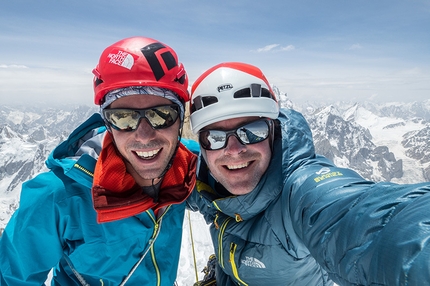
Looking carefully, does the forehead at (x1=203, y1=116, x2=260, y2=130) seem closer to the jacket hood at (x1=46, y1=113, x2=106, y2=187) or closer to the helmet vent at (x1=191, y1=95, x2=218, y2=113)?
the helmet vent at (x1=191, y1=95, x2=218, y2=113)

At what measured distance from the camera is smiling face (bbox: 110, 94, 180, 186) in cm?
369

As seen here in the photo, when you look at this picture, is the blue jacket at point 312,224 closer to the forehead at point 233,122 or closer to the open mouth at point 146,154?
the forehead at point 233,122

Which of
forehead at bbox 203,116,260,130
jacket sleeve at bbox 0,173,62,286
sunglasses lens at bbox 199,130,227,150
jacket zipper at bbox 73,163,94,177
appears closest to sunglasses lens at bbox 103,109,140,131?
jacket zipper at bbox 73,163,94,177

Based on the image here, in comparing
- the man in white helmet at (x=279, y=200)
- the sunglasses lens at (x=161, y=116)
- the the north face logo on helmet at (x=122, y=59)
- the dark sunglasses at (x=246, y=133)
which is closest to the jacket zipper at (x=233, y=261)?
the man in white helmet at (x=279, y=200)

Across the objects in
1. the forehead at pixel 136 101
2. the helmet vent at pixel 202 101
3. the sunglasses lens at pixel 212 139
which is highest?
the forehead at pixel 136 101

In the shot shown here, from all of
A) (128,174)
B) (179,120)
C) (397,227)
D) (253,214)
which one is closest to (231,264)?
(253,214)

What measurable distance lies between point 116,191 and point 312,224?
95.4 inches

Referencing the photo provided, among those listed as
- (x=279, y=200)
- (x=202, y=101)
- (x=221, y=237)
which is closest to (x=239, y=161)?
(x=279, y=200)

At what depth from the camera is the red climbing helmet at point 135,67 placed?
361 centimetres

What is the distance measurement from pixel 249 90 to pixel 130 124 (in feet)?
5.47

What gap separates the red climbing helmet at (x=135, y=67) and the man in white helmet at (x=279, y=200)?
0.53 meters

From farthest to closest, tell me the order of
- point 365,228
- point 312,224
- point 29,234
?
point 29,234, point 312,224, point 365,228

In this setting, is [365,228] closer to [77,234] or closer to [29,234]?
[77,234]

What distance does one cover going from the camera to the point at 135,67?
142 inches
